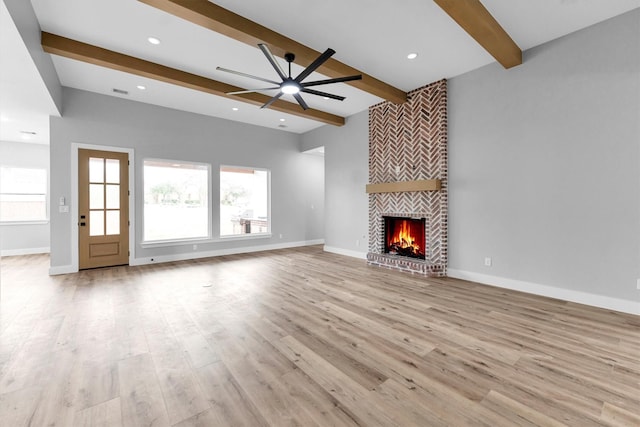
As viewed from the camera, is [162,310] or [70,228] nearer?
[162,310]

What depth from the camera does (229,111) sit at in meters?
6.20

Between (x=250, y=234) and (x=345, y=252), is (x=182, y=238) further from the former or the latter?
(x=345, y=252)

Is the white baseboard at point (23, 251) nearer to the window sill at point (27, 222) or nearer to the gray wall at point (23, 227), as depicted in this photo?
the gray wall at point (23, 227)

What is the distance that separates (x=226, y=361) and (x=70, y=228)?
491 centimetres

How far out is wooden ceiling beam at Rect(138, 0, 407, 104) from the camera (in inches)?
107

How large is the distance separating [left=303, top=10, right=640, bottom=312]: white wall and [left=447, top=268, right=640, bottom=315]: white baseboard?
0.01 metres

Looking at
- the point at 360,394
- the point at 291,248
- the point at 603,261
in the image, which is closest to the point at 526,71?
the point at 603,261

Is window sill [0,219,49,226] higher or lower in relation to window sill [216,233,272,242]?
higher

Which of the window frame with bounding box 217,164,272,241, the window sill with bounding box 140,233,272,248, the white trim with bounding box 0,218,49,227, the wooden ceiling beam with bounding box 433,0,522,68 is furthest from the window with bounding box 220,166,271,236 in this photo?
the wooden ceiling beam with bounding box 433,0,522,68

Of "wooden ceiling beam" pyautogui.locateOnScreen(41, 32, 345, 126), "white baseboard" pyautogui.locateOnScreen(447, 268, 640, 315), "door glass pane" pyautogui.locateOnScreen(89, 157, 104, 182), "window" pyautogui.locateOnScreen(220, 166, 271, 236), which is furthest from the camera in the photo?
"window" pyautogui.locateOnScreen(220, 166, 271, 236)

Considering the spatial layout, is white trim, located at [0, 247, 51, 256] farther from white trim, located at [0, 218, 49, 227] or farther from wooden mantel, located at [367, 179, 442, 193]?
wooden mantel, located at [367, 179, 442, 193]

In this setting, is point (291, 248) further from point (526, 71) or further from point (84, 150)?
point (526, 71)

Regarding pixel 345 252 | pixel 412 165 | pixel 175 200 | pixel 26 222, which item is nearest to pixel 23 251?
pixel 26 222

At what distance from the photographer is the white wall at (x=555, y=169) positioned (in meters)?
3.15
